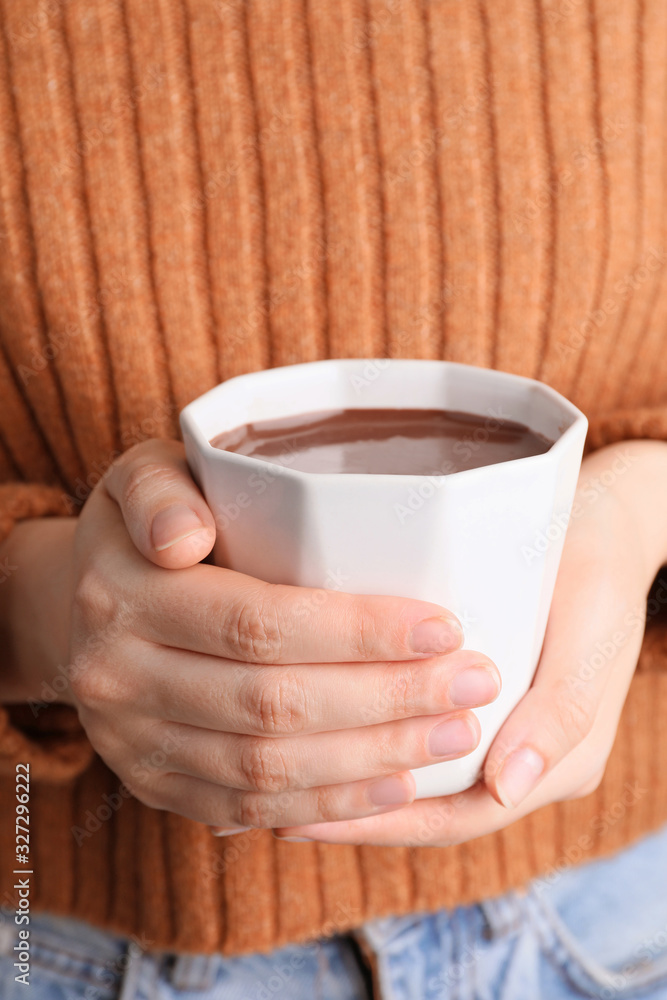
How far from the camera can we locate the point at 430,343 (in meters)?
0.83

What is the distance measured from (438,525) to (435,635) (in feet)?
0.23

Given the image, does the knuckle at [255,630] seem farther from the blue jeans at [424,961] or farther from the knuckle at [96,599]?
the blue jeans at [424,961]

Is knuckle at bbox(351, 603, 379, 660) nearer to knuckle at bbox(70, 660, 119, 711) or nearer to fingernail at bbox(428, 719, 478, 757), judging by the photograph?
fingernail at bbox(428, 719, 478, 757)

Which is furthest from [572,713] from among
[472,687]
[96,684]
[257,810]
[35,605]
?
[35,605]

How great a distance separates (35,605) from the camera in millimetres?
704

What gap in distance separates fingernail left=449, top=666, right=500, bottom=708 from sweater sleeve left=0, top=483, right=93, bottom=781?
16.7 inches

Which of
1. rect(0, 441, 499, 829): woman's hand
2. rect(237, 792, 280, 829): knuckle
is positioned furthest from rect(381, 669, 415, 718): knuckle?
rect(237, 792, 280, 829): knuckle

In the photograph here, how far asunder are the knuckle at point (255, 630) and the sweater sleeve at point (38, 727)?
345 mm

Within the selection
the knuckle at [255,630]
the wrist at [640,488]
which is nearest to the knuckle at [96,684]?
the knuckle at [255,630]

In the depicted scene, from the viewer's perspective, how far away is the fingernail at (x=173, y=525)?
0.47 metres

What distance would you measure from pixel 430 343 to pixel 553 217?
0.18m

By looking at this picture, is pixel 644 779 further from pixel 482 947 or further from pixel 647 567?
pixel 647 567

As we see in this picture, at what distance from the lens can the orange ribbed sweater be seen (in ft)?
2.48

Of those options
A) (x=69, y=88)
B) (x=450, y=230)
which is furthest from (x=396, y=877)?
(x=69, y=88)
